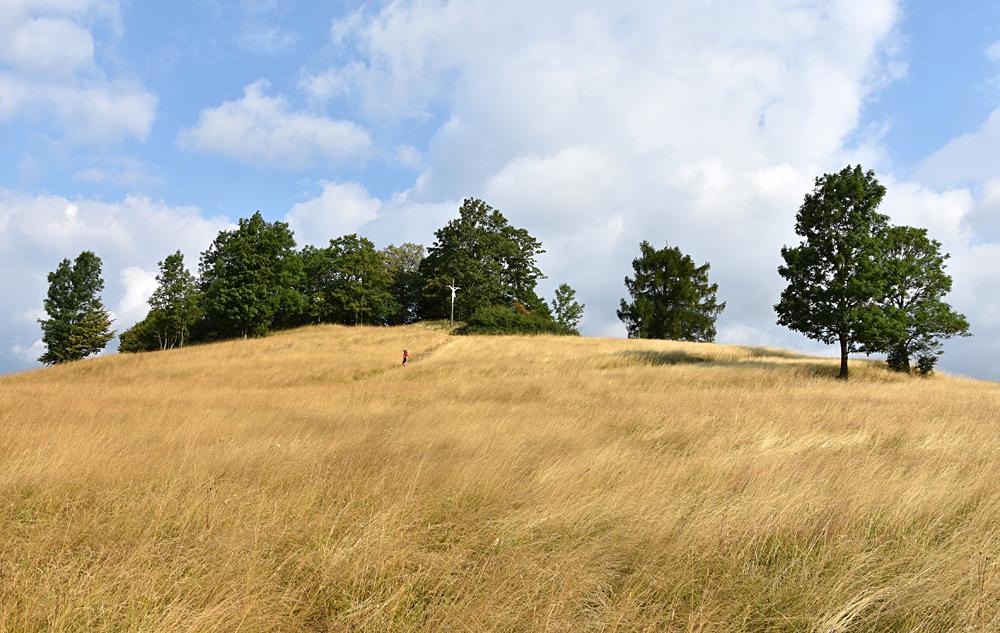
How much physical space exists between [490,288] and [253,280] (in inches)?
1067

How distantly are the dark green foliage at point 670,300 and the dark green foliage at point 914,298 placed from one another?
99.7 feet

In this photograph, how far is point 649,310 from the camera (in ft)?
194

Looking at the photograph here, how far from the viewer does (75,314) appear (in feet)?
187

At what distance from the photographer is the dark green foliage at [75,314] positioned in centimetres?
5512

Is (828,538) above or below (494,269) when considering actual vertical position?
below

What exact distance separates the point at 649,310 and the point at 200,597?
59.7 meters

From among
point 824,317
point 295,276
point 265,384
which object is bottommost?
point 265,384

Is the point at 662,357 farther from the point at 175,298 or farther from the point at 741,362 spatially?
the point at 175,298

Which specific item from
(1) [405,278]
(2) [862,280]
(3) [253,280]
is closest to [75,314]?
(3) [253,280]

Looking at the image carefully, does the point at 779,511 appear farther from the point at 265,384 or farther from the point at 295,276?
the point at 295,276

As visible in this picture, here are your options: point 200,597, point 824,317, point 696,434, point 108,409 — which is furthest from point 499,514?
point 824,317

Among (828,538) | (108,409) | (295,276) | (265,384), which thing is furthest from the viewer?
(295,276)

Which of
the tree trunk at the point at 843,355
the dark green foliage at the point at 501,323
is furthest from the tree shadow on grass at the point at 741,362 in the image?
the dark green foliage at the point at 501,323

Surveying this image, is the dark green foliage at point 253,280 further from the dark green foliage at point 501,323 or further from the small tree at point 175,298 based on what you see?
the dark green foliage at point 501,323
